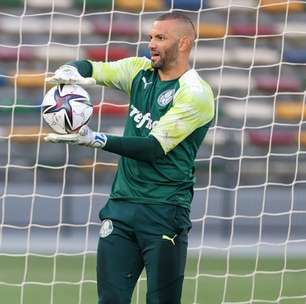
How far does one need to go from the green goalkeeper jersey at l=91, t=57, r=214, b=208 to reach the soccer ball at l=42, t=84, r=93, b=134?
0.27 meters

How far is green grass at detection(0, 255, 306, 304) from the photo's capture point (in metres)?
6.52

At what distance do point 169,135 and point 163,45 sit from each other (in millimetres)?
374

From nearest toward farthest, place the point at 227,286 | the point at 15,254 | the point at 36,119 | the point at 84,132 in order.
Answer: the point at 84,132
the point at 227,286
the point at 15,254
the point at 36,119

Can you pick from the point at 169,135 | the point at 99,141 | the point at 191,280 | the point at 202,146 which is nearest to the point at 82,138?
the point at 99,141

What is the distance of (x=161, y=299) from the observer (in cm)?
416

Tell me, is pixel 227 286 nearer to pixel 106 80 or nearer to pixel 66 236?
pixel 66 236

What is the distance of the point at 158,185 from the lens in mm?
4164

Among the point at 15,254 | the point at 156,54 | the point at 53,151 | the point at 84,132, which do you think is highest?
the point at 156,54

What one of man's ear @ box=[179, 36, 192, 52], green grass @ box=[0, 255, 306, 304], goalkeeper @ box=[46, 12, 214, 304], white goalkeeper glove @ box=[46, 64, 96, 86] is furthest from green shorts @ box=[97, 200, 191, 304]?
green grass @ box=[0, 255, 306, 304]

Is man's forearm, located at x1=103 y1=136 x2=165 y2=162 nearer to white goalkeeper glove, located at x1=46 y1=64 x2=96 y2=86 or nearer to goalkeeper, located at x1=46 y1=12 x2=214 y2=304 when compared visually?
goalkeeper, located at x1=46 y1=12 x2=214 y2=304

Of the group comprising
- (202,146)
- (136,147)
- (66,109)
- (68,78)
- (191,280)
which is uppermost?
(68,78)

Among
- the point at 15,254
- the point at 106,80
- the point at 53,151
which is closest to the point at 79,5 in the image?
the point at 53,151

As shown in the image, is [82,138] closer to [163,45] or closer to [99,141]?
[99,141]

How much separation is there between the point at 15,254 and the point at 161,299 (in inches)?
153
